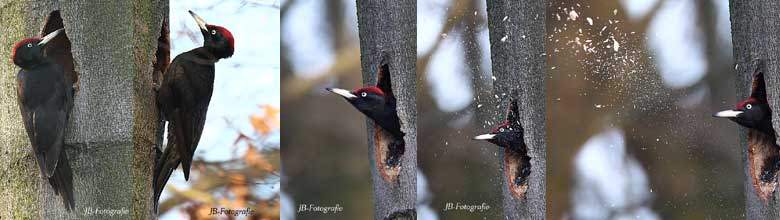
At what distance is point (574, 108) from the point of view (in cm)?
456

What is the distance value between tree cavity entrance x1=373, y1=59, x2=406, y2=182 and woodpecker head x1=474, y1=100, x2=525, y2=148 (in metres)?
0.34

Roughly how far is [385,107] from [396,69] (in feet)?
0.44

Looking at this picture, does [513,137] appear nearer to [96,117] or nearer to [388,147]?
[388,147]

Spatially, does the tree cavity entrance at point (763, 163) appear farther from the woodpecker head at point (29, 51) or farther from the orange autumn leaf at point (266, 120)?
the woodpecker head at point (29, 51)

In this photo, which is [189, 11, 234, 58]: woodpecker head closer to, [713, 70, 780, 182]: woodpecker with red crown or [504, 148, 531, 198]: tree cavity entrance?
[504, 148, 531, 198]: tree cavity entrance

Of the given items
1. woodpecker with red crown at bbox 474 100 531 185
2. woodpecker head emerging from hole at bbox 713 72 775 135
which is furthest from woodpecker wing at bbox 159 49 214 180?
woodpecker head emerging from hole at bbox 713 72 775 135

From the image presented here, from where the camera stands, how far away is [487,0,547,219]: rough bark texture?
3572mm

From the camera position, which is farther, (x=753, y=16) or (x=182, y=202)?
(x=182, y=202)

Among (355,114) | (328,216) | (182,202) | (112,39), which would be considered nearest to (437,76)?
(355,114)

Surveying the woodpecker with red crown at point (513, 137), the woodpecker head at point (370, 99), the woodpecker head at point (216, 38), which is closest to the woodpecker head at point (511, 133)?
the woodpecker with red crown at point (513, 137)

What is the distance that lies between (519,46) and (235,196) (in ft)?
4.39

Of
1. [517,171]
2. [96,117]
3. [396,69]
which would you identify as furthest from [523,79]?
[96,117]

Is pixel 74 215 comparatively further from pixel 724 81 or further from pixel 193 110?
pixel 724 81

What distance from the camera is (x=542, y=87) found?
3.64m
